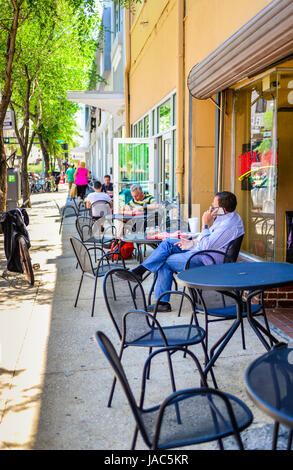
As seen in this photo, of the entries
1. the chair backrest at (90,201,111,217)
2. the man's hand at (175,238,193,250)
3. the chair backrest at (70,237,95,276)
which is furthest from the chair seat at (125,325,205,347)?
the chair backrest at (90,201,111,217)

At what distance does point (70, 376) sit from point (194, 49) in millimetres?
6091

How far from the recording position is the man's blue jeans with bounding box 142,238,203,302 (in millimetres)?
5690

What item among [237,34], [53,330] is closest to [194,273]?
[53,330]

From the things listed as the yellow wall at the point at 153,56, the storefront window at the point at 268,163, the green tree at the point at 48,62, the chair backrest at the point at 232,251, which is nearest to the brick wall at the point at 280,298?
the storefront window at the point at 268,163

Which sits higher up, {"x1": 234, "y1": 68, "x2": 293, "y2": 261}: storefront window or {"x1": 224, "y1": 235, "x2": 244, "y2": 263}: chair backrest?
{"x1": 234, "y1": 68, "x2": 293, "y2": 261}: storefront window

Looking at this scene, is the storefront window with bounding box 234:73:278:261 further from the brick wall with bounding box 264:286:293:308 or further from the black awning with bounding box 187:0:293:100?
the brick wall with bounding box 264:286:293:308

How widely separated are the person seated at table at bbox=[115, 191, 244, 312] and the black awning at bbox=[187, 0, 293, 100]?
52.7 inches

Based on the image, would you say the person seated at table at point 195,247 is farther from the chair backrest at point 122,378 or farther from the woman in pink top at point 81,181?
the woman in pink top at point 81,181

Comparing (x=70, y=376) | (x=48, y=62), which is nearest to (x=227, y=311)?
(x=70, y=376)

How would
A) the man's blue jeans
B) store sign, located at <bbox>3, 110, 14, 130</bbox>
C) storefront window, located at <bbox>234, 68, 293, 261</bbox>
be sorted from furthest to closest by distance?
store sign, located at <bbox>3, 110, 14, 130</bbox>
storefront window, located at <bbox>234, 68, 293, 261</bbox>
the man's blue jeans

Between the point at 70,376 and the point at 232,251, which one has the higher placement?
the point at 232,251

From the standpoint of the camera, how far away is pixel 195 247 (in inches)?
229

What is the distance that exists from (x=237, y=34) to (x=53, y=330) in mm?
3621

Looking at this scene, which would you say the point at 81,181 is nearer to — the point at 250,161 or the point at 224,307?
the point at 250,161
